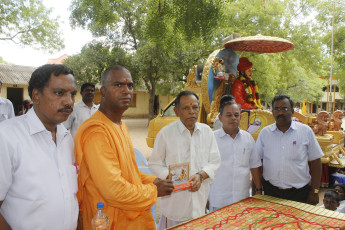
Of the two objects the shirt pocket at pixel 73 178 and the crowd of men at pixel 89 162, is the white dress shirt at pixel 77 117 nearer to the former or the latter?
the crowd of men at pixel 89 162

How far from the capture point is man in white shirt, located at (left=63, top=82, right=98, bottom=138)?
4.56 metres

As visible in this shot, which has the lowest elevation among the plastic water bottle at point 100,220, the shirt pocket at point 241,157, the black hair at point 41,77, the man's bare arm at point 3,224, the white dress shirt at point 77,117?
the plastic water bottle at point 100,220

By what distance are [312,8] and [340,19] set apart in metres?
1.50

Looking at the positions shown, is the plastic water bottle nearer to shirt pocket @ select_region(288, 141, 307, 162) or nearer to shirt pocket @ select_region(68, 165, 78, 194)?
shirt pocket @ select_region(68, 165, 78, 194)

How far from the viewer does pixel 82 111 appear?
459 centimetres

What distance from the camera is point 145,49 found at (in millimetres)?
13680

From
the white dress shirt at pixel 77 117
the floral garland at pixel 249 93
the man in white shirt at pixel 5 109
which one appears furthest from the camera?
the floral garland at pixel 249 93

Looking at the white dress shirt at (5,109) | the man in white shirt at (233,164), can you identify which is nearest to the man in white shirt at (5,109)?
the white dress shirt at (5,109)

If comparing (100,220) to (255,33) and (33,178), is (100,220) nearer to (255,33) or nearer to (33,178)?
(33,178)

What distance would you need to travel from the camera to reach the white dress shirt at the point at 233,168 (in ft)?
9.09

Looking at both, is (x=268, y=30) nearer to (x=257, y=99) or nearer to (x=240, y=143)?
(x=257, y=99)

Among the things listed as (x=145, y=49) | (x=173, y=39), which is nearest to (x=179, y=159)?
(x=173, y=39)

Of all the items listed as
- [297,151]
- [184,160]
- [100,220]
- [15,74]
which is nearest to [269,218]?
[184,160]

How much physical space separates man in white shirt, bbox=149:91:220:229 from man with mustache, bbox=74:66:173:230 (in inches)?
23.1
